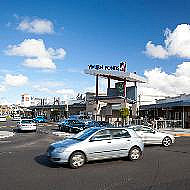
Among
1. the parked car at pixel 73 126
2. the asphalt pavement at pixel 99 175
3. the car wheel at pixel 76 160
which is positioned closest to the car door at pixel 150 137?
the asphalt pavement at pixel 99 175

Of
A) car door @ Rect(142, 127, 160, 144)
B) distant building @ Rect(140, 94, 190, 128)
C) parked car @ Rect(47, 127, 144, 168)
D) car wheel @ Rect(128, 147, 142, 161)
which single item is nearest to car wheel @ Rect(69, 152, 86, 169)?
parked car @ Rect(47, 127, 144, 168)

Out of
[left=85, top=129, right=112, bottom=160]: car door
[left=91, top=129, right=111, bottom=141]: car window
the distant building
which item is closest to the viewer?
[left=85, top=129, right=112, bottom=160]: car door

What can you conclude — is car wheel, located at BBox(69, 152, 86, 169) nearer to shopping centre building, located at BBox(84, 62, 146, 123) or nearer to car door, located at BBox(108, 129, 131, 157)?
car door, located at BBox(108, 129, 131, 157)

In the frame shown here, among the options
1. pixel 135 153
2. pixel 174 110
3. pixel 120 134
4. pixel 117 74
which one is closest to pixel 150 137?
pixel 135 153

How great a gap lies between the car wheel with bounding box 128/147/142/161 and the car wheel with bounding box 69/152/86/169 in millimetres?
2145

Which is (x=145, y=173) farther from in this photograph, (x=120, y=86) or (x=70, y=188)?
(x=120, y=86)

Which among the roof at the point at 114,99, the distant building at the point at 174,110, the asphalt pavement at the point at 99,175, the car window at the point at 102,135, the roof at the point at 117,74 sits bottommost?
the asphalt pavement at the point at 99,175

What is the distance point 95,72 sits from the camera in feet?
161

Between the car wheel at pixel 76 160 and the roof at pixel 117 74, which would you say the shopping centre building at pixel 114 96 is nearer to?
the roof at pixel 117 74

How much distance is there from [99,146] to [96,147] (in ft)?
0.43

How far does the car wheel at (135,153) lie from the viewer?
37.2 ft

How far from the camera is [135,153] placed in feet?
37.6

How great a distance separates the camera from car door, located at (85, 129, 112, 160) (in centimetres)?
1032

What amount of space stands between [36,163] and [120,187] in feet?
14.9
